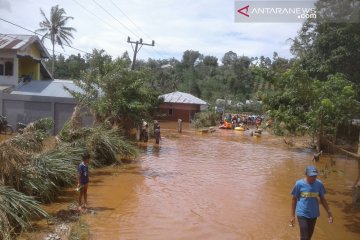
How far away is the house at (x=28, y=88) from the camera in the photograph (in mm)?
23719

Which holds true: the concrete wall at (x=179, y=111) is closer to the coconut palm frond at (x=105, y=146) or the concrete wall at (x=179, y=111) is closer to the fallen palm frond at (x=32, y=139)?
the coconut palm frond at (x=105, y=146)

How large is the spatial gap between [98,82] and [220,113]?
3118 cm

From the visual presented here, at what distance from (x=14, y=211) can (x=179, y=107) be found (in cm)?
3871

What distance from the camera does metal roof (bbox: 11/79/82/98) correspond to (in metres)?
25.2

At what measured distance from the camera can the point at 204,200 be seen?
11297 millimetres

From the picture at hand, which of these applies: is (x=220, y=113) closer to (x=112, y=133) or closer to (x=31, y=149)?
(x=112, y=133)

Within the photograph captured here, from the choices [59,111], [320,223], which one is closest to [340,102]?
[320,223]

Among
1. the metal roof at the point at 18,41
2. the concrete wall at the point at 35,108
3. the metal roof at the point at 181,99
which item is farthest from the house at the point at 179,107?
the concrete wall at the point at 35,108

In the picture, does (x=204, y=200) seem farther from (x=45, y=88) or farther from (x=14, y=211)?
(x=45, y=88)

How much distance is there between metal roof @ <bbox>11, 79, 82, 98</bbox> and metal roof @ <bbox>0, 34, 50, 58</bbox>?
8.04ft

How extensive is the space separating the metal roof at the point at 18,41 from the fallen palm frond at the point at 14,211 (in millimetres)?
19741

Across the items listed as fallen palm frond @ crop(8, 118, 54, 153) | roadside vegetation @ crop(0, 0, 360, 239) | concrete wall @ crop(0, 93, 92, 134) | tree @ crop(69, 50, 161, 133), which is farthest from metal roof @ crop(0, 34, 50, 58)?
fallen palm frond @ crop(8, 118, 54, 153)

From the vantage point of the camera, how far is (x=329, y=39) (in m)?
23.7

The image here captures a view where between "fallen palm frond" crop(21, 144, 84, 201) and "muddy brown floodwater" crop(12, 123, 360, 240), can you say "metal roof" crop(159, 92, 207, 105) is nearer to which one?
"muddy brown floodwater" crop(12, 123, 360, 240)
